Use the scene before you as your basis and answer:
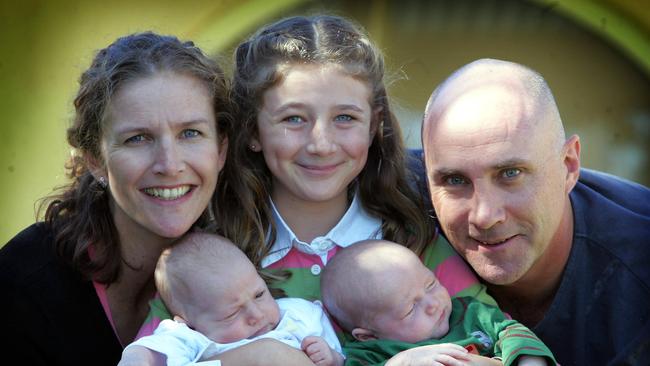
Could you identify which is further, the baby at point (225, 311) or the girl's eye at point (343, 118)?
the girl's eye at point (343, 118)

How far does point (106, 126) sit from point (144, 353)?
2.49 feet

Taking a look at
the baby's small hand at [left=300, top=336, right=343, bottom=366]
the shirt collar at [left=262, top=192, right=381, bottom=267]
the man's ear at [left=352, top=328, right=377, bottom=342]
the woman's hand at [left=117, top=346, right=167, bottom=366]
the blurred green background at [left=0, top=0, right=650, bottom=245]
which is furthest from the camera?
the blurred green background at [left=0, top=0, right=650, bottom=245]

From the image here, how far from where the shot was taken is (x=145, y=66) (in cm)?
281

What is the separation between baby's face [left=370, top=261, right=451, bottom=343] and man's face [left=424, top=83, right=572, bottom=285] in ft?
0.75

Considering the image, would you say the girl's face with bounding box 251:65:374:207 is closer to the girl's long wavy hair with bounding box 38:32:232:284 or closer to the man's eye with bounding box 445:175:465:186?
the girl's long wavy hair with bounding box 38:32:232:284

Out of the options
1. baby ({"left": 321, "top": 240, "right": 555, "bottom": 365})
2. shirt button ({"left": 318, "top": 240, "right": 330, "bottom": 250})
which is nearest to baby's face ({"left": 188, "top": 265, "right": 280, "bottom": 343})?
baby ({"left": 321, "top": 240, "right": 555, "bottom": 365})

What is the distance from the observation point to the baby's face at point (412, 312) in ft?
8.54

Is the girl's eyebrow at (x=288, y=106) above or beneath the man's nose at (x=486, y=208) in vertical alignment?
above

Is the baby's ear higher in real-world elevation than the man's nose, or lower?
lower

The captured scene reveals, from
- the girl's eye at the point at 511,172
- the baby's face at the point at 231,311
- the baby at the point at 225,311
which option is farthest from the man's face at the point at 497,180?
the baby's face at the point at 231,311

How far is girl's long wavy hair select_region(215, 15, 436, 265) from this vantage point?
2.92 metres

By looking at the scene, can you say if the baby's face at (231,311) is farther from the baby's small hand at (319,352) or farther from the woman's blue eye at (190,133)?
the woman's blue eye at (190,133)

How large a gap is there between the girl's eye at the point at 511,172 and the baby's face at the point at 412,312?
0.40 meters

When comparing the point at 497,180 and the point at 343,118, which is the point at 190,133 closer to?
the point at 343,118
